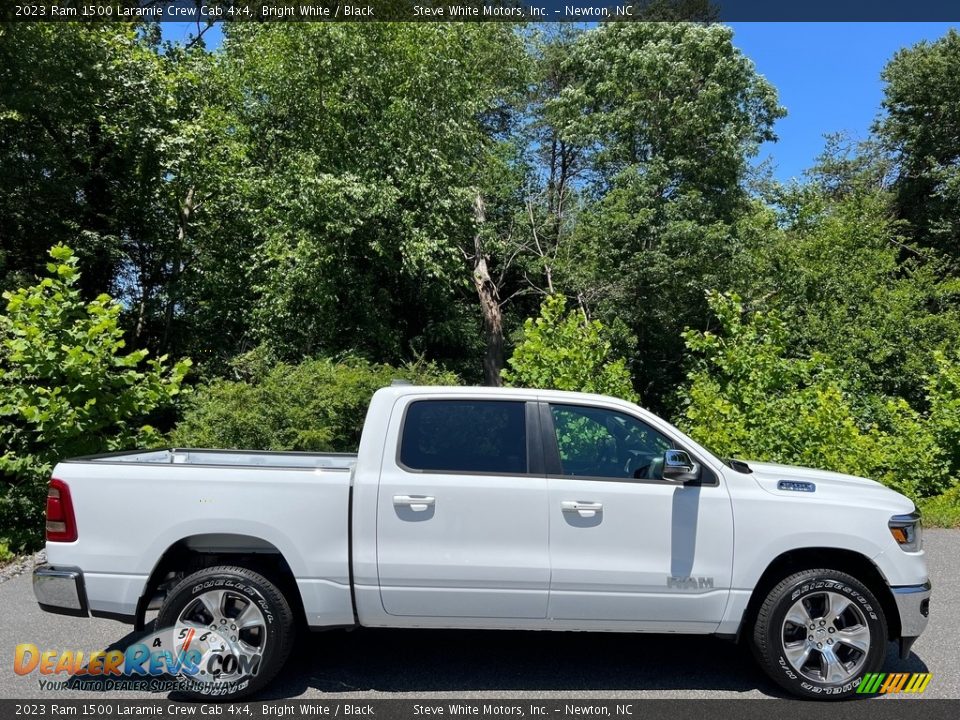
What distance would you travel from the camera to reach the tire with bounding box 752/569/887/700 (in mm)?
→ 4617

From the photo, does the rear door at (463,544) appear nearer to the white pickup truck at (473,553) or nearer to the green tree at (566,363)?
the white pickup truck at (473,553)

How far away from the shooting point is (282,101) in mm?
16984

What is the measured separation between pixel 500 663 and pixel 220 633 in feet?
5.87

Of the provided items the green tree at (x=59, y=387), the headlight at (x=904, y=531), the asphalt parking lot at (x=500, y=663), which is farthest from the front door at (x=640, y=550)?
the green tree at (x=59, y=387)

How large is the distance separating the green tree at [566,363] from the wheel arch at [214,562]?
21.7ft

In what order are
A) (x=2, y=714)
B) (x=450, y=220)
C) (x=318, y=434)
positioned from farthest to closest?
(x=450, y=220), (x=318, y=434), (x=2, y=714)

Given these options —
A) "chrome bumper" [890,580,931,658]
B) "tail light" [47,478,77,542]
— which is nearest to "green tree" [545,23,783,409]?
"chrome bumper" [890,580,931,658]

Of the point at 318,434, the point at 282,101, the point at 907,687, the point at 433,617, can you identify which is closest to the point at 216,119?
the point at 282,101

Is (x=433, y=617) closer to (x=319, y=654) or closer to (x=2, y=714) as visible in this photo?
(x=319, y=654)

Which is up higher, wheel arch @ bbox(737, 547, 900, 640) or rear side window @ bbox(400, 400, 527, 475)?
rear side window @ bbox(400, 400, 527, 475)

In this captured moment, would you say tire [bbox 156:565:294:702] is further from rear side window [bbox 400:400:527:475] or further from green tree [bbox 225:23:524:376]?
green tree [bbox 225:23:524:376]

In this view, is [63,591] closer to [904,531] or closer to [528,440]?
[528,440]

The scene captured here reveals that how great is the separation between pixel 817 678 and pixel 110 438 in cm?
799

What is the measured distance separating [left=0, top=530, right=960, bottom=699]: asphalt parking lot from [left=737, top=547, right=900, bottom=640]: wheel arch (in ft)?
1.45
